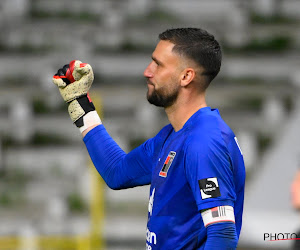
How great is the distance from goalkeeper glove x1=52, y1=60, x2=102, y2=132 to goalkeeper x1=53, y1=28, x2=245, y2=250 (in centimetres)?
27

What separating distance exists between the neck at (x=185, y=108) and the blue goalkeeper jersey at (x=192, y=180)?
0.02 metres

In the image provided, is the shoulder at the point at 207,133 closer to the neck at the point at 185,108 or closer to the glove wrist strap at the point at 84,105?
the neck at the point at 185,108

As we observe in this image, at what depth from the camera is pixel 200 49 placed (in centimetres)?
188

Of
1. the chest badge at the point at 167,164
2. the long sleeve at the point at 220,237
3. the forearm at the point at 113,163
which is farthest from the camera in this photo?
the forearm at the point at 113,163

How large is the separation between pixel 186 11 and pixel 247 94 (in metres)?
1.52

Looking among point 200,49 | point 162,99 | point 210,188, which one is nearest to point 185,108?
point 162,99

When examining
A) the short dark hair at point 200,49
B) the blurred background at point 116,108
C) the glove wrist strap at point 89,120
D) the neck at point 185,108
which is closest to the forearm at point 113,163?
the glove wrist strap at point 89,120

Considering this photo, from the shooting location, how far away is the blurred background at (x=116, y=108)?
214 inches

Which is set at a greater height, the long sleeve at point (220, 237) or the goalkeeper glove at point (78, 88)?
the goalkeeper glove at point (78, 88)

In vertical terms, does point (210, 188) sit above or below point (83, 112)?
below

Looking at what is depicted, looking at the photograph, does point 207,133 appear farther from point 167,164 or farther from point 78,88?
point 78,88

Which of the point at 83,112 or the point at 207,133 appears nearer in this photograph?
the point at 207,133

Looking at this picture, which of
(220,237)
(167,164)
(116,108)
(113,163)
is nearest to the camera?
(220,237)

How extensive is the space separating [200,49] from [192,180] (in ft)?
1.24
